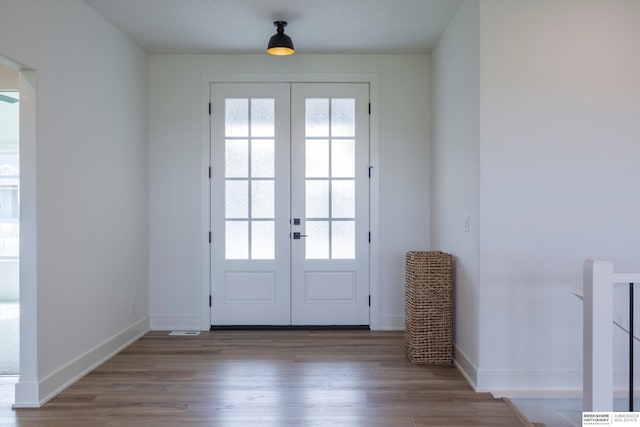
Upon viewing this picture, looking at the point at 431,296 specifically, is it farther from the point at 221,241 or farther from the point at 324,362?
the point at 221,241

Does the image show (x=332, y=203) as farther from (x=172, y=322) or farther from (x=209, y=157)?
(x=172, y=322)

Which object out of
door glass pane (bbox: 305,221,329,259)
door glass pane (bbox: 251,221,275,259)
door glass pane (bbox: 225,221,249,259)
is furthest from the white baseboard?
door glass pane (bbox: 225,221,249,259)

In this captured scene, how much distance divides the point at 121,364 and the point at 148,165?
Answer: 193cm

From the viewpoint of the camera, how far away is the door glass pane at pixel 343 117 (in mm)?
4652

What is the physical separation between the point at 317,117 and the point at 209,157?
3.77ft

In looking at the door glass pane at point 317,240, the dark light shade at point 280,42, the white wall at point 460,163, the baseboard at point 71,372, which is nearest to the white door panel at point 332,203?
the door glass pane at point 317,240

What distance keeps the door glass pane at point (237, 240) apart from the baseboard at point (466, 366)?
85.4 inches

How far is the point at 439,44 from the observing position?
422 cm

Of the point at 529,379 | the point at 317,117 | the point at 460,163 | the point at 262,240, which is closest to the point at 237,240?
the point at 262,240

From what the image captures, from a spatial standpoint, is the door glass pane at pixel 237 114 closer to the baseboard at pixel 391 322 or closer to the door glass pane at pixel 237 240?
the door glass pane at pixel 237 240

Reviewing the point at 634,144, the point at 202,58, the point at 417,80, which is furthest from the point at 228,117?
the point at 634,144

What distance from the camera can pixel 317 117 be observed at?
465 cm

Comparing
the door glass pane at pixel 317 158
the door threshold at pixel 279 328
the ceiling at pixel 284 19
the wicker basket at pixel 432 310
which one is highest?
the ceiling at pixel 284 19

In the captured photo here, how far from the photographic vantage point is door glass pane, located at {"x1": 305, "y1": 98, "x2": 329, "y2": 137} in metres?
4.64
